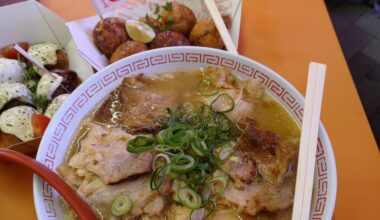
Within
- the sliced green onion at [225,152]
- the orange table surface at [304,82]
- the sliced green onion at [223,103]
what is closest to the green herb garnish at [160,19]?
the orange table surface at [304,82]

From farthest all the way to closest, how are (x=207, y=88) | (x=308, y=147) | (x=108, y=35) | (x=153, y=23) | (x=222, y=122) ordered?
(x=153, y=23)
(x=108, y=35)
(x=207, y=88)
(x=222, y=122)
(x=308, y=147)

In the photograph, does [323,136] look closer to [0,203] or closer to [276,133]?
[276,133]

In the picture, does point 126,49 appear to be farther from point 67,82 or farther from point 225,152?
point 225,152

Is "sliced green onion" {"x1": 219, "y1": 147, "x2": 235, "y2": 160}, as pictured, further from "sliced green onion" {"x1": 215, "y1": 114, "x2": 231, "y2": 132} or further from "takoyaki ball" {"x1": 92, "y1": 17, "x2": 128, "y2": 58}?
"takoyaki ball" {"x1": 92, "y1": 17, "x2": 128, "y2": 58}

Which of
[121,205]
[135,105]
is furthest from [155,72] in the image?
[121,205]

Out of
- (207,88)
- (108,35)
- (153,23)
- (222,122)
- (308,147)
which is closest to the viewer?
(308,147)

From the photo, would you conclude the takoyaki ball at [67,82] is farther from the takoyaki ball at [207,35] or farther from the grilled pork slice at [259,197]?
the grilled pork slice at [259,197]

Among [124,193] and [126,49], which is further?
[126,49]
